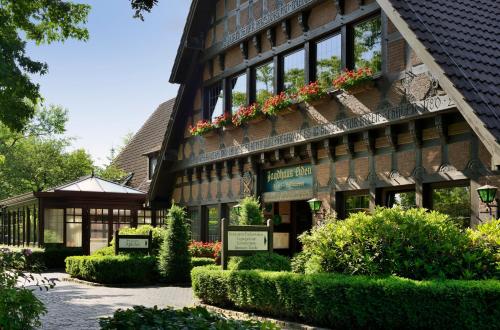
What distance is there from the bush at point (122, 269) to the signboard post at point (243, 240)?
6515 millimetres

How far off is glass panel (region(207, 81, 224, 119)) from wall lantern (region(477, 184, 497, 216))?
12.0m

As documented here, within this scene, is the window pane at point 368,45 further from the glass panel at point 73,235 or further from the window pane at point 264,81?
the glass panel at point 73,235

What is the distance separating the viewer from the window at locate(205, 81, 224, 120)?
75.6 feet

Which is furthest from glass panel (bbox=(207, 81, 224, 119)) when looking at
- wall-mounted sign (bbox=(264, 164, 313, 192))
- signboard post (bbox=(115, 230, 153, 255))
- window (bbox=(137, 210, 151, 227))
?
window (bbox=(137, 210, 151, 227))

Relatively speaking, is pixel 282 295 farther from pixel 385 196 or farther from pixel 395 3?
pixel 395 3

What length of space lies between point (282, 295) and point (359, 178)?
5.58 m

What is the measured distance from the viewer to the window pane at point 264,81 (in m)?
20.1

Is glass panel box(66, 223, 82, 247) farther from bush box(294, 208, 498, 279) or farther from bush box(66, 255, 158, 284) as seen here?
bush box(294, 208, 498, 279)

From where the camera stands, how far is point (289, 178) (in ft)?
62.5

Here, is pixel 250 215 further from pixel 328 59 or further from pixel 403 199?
pixel 328 59

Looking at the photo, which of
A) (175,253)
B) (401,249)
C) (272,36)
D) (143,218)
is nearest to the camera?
(401,249)

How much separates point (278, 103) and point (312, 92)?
1.67 meters

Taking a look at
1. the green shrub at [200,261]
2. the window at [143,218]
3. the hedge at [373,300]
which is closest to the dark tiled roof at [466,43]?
the hedge at [373,300]

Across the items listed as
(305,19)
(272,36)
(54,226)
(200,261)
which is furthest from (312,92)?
(54,226)
